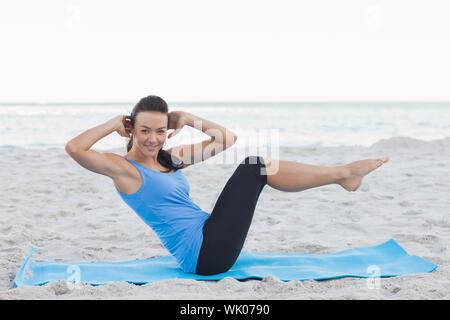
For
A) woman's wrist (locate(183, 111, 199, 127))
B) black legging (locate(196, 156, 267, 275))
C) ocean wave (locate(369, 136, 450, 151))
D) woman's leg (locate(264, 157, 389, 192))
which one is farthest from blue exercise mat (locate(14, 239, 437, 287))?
ocean wave (locate(369, 136, 450, 151))

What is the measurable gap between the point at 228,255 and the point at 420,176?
359cm

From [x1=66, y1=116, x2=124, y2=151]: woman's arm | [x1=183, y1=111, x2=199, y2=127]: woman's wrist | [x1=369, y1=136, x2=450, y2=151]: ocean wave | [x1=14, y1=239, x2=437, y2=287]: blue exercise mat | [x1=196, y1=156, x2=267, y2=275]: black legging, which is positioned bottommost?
[x1=14, y1=239, x2=437, y2=287]: blue exercise mat

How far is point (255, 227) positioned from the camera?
3.73m

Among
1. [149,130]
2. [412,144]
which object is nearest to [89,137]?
[149,130]

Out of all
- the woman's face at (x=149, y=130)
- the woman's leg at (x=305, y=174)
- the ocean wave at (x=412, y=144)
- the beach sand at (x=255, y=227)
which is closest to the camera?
the beach sand at (x=255, y=227)

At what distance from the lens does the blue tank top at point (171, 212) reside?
2.46m

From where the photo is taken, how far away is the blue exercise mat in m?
2.49

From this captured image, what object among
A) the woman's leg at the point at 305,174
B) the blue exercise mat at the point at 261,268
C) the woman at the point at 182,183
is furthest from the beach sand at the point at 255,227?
the woman's leg at the point at 305,174

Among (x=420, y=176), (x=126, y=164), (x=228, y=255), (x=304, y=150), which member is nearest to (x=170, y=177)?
(x=126, y=164)

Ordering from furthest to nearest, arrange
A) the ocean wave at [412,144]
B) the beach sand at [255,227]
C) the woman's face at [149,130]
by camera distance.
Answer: the ocean wave at [412,144]
the woman's face at [149,130]
the beach sand at [255,227]

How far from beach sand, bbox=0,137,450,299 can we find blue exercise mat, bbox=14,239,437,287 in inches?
3.9

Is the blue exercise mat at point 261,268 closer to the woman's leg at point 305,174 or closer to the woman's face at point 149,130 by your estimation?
the woman's leg at point 305,174

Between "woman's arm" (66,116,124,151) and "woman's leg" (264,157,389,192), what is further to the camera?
"woman's leg" (264,157,389,192)

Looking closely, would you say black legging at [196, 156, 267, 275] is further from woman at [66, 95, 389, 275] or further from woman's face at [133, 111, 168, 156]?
woman's face at [133, 111, 168, 156]
